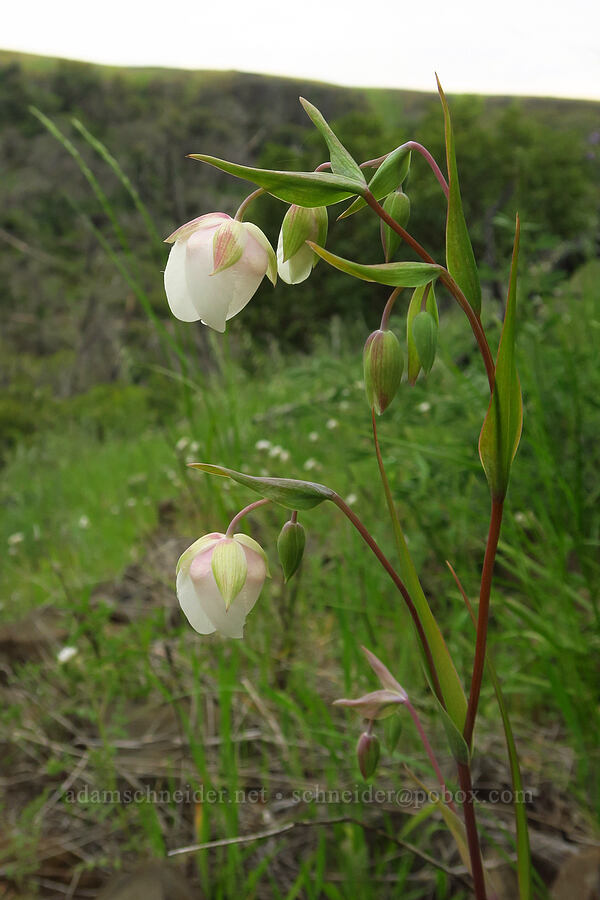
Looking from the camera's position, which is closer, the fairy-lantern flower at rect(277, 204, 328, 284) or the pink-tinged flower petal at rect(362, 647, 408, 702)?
the fairy-lantern flower at rect(277, 204, 328, 284)

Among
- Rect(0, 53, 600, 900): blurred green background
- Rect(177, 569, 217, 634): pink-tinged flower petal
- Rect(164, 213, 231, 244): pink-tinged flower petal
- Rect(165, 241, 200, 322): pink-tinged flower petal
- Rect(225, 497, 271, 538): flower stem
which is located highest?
Rect(164, 213, 231, 244): pink-tinged flower petal

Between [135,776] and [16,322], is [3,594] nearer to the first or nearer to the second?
[135,776]

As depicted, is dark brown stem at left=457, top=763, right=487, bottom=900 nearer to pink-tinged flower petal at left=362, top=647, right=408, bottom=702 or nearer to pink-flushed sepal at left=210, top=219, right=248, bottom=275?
pink-tinged flower petal at left=362, top=647, right=408, bottom=702

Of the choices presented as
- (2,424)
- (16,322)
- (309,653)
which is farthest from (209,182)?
(309,653)

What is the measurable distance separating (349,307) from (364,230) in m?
1.09

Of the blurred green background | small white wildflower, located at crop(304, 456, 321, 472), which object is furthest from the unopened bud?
small white wildflower, located at crop(304, 456, 321, 472)

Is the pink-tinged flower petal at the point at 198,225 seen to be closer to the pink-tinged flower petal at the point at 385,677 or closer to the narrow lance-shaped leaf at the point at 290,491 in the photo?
the narrow lance-shaped leaf at the point at 290,491

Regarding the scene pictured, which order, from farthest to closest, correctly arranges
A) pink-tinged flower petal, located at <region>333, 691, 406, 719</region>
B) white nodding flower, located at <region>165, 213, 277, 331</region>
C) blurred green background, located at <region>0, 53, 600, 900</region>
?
blurred green background, located at <region>0, 53, 600, 900</region>, pink-tinged flower petal, located at <region>333, 691, 406, 719</region>, white nodding flower, located at <region>165, 213, 277, 331</region>

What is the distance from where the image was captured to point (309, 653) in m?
1.58

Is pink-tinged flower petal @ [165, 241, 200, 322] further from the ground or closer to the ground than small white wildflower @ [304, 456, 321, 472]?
further from the ground

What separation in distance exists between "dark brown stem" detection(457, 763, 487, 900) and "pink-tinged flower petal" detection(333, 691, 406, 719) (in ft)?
0.31

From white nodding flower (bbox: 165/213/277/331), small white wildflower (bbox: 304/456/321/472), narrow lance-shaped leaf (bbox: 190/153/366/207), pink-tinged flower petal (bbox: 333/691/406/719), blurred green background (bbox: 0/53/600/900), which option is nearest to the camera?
narrow lance-shaped leaf (bbox: 190/153/366/207)

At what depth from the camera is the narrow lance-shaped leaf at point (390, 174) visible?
0.62 meters

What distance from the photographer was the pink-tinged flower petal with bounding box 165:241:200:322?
0.69m
